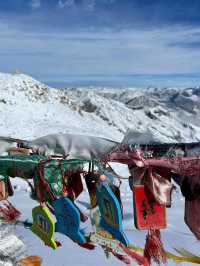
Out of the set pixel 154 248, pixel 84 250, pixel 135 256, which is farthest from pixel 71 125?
pixel 154 248

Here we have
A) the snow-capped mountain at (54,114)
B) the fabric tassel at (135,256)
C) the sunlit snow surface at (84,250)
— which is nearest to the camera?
the fabric tassel at (135,256)

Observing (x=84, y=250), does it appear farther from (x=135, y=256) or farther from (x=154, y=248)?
(x=154, y=248)

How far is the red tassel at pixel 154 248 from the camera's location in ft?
11.7

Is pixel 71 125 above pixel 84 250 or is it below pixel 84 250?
below

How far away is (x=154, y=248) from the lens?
3613mm

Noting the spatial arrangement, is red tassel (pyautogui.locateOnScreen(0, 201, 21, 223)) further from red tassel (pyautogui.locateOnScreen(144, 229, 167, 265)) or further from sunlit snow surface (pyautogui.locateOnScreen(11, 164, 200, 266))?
red tassel (pyautogui.locateOnScreen(144, 229, 167, 265))

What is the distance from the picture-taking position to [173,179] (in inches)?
132

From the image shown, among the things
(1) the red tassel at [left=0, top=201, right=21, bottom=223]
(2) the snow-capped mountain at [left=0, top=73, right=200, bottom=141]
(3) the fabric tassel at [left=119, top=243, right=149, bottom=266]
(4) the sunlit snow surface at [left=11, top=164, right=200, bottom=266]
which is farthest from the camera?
(2) the snow-capped mountain at [left=0, top=73, right=200, bottom=141]

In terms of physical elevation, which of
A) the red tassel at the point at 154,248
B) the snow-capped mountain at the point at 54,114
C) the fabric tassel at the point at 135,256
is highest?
the red tassel at the point at 154,248

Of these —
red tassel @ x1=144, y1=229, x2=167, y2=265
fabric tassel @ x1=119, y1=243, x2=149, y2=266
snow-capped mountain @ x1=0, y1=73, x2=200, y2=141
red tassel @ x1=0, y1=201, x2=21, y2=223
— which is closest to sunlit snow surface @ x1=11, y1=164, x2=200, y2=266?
red tassel @ x1=0, y1=201, x2=21, y2=223

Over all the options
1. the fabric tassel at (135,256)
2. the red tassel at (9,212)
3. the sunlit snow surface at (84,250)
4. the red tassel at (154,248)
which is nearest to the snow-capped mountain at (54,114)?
the sunlit snow surface at (84,250)

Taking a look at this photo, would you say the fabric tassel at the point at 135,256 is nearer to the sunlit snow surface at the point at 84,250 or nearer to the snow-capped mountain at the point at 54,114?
the sunlit snow surface at the point at 84,250

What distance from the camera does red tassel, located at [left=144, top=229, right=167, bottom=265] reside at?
356cm

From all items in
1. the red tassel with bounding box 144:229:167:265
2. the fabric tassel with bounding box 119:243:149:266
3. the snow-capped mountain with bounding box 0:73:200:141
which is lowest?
the snow-capped mountain with bounding box 0:73:200:141
